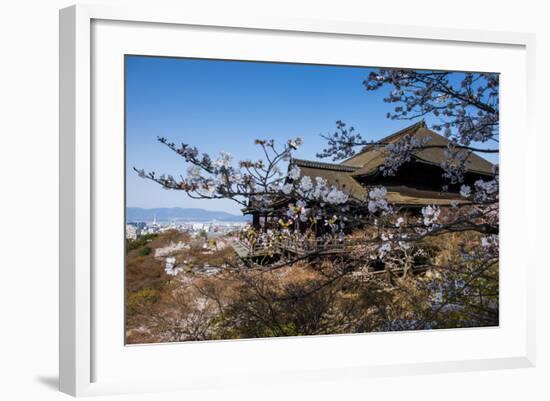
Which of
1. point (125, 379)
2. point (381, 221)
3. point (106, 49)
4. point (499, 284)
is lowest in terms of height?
point (125, 379)

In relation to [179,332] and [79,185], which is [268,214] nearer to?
[179,332]

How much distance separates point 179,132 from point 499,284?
7.86ft

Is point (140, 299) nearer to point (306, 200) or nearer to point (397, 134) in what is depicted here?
point (306, 200)

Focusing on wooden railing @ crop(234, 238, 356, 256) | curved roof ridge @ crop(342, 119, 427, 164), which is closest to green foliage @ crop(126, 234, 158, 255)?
wooden railing @ crop(234, 238, 356, 256)

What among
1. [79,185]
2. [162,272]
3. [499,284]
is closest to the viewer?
[79,185]

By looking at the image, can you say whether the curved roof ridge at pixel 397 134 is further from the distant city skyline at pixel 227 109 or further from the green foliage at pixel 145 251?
the green foliage at pixel 145 251

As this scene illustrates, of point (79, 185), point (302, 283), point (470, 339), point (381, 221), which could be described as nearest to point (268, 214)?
point (302, 283)

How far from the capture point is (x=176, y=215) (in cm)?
427

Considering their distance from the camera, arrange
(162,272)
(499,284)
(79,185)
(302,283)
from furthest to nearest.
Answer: (499,284), (302,283), (162,272), (79,185)

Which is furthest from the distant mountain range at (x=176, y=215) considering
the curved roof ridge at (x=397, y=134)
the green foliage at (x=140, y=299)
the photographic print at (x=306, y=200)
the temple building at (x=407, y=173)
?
the curved roof ridge at (x=397, y=134)

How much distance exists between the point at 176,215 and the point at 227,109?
730 mm

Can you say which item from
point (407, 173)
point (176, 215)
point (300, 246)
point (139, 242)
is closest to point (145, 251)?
point (139, 242)

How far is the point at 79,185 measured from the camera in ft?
12.9

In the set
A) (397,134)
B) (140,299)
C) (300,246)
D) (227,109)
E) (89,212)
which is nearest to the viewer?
(89,212)
